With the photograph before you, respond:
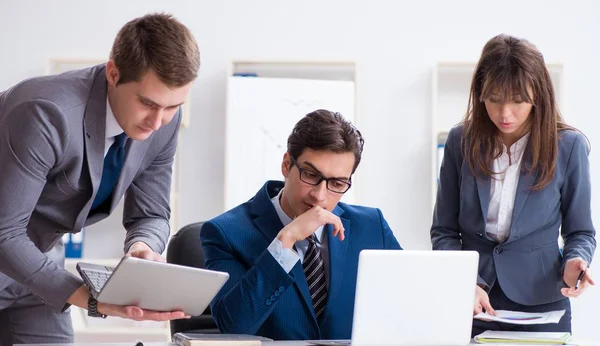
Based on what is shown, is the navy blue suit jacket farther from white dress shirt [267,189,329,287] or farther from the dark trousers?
the dark trousers

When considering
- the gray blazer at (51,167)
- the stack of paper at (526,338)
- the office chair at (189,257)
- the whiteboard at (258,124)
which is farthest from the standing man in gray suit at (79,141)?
the whiteboard at (258,124)

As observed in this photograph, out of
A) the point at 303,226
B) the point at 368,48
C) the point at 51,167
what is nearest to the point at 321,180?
the point at 303,226

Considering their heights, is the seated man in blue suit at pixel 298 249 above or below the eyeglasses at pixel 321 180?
below

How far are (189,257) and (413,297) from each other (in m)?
0.93

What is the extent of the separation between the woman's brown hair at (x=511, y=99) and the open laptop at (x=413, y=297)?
24.7 inches

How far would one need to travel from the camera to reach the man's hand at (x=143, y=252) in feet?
5.87

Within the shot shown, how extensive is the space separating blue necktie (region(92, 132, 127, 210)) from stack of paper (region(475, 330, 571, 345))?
0.92 meters

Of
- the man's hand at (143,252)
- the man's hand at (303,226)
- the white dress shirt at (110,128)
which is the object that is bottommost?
the man's hand at (143,252)

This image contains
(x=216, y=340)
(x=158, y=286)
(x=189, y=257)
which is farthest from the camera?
(x=189, y=257)

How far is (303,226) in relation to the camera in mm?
1945

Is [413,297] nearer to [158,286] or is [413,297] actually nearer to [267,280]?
[267,280]

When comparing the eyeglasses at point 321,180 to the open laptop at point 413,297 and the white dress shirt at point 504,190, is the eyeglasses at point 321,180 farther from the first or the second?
the white dress shirt at point 504,190

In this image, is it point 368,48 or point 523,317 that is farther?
point 368,48

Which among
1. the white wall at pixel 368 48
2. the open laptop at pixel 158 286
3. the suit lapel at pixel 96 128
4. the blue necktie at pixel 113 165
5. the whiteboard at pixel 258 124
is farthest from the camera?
the white wall at pixel 368 48
